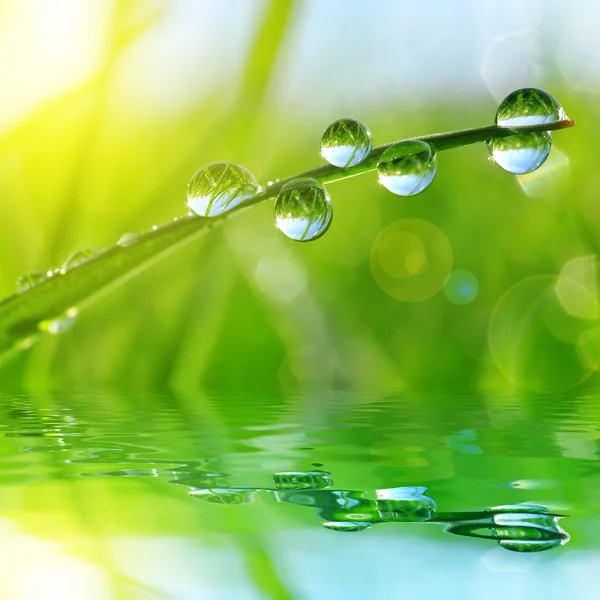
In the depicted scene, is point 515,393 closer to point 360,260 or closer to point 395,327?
point 395,327

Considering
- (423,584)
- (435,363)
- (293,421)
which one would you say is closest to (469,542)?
(423,584)

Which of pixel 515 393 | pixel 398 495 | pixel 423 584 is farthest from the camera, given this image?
pixel 515 393

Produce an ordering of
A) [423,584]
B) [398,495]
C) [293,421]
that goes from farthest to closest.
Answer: [293,421] → [398,495] → [423,584]

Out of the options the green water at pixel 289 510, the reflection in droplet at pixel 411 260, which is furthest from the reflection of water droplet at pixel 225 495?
the reflection in droplet at pixel 411 260

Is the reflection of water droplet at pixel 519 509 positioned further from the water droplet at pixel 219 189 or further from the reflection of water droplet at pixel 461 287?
the reflection of water droplet at pixel 461 287

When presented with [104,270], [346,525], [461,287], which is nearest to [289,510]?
[346,525]
